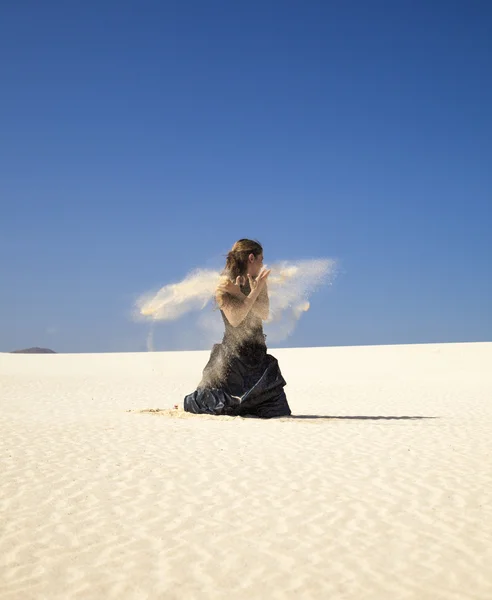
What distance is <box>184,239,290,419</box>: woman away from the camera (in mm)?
9883

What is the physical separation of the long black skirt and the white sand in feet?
1.33

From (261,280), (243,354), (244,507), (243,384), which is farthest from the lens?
(243,384)

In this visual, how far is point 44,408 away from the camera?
47.4 feet

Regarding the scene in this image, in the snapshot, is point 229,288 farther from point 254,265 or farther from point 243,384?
point 243,384

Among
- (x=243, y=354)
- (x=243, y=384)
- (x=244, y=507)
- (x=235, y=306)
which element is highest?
(x=235, y=306)

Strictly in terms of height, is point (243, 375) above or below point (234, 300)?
below

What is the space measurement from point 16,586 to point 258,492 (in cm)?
263

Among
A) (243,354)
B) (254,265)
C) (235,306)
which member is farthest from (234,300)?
(243,354)

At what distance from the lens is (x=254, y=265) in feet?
33.1

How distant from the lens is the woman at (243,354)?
9.88 metres

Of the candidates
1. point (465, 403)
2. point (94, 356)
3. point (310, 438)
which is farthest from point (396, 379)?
point (94, 356)

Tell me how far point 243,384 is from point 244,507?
16.4ft

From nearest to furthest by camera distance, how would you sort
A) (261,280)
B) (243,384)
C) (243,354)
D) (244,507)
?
(244,507)
(261,280)
(243,354)
(243,384)

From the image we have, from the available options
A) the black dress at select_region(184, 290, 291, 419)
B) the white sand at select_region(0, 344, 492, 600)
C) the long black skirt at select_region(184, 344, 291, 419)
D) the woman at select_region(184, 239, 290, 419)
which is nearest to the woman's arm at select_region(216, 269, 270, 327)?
the woman at select_region(184, 239, 290, 419)
